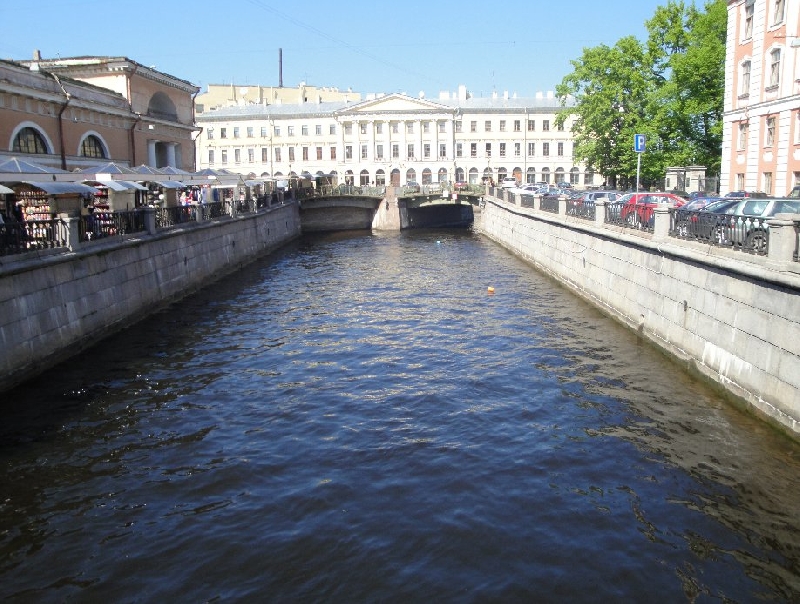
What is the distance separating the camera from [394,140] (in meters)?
93.0

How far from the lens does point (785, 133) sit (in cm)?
3036

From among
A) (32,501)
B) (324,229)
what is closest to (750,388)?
(32,501)

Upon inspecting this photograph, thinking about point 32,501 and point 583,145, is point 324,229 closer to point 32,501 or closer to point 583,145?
point 583,145

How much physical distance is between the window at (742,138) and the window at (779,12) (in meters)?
4.95

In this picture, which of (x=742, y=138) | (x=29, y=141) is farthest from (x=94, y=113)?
(x=742, y=138)

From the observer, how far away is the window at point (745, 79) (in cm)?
3422

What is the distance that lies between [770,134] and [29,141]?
2851 cm

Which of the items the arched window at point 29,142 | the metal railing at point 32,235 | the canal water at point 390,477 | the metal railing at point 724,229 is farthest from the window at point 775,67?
the arched window at point 29,142

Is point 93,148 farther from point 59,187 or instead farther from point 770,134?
point 770,134

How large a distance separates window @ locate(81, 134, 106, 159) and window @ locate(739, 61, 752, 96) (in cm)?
2764

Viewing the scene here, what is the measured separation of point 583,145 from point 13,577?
5090 centimetres

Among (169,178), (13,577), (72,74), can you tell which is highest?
(72,74)

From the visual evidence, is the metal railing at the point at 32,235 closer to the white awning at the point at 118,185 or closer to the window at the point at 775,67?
the white awning at the point at 118,185

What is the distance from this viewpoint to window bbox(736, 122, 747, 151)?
34.7 metres
